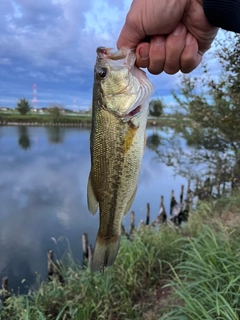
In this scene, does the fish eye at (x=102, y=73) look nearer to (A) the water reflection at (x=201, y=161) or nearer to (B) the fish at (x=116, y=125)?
(B) the fish at (x=116, y=125)

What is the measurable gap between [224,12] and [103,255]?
133 cm

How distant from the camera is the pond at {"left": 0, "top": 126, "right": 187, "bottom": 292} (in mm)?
9915

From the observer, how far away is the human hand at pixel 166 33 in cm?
149

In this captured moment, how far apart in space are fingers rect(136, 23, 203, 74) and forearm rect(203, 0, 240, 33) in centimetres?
15

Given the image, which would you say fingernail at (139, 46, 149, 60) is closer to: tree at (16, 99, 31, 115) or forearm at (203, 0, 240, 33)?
Answer: forearm at (203, 0, 240, 33)

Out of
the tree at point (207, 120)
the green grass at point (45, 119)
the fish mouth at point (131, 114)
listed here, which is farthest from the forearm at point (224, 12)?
the green grass at point (45, 119)

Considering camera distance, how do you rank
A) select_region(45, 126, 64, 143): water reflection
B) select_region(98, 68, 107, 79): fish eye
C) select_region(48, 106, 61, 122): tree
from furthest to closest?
select_region(45, 126, 64, 143): water reflection < select_region(48, 106, 61, 122): tree < select_region(98, 68, 107, 79): fish eye

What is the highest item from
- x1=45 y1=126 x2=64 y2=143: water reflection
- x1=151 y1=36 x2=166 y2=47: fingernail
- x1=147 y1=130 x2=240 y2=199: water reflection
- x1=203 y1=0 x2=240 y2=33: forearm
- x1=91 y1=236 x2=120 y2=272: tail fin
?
x1=203 y1=0 x2=240 y2=33: forearm

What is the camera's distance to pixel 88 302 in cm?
402

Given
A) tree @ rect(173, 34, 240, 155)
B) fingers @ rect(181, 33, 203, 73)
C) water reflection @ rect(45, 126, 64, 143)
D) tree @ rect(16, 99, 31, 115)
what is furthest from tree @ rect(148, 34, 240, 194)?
tree @ rect(16, 99, 31, 115)

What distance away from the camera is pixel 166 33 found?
1598 mm

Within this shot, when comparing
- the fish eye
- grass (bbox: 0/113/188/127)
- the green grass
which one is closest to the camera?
the fish eye

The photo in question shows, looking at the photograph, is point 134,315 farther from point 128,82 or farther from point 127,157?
point 128,82

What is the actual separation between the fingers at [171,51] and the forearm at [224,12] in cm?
15
